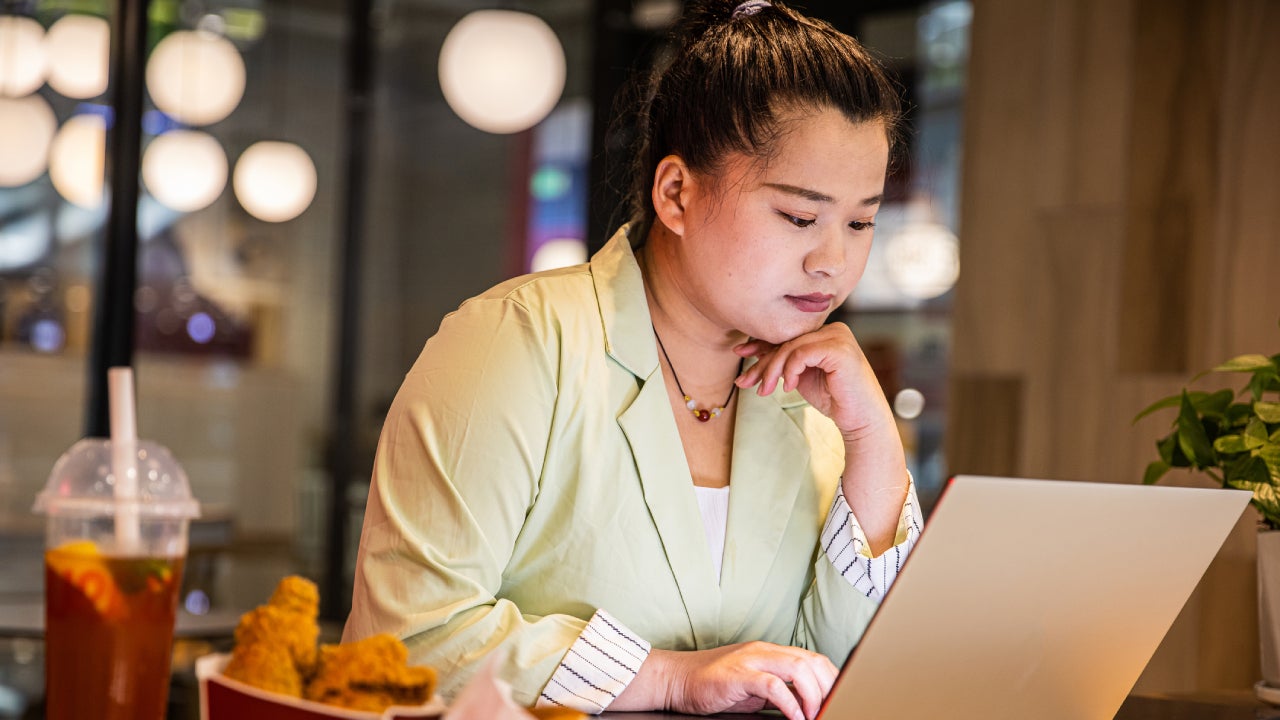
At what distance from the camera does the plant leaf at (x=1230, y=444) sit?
4.86 ft

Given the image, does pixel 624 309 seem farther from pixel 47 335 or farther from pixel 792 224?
pixel 47 335

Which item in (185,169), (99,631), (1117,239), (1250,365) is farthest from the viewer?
(185,169)

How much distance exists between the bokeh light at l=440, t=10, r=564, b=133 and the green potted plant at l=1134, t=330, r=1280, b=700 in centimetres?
332

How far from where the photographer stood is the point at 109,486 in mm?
859

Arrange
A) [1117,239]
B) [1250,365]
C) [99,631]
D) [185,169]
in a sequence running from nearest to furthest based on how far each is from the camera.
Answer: [99,631] < [1250,365] < [1117,239] < [185,169]

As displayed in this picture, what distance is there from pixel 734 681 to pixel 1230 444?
0.74m

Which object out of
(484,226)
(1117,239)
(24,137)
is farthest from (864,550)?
(484,226)

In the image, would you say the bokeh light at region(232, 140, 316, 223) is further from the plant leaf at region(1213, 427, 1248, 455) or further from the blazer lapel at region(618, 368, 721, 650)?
the plant leaf at region(1213, 427, 1248, 455)

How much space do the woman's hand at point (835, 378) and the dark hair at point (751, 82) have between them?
0.69 feet

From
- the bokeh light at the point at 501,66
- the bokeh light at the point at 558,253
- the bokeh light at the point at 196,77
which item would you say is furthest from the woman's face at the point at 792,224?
the bokeh light at the point at 196,77

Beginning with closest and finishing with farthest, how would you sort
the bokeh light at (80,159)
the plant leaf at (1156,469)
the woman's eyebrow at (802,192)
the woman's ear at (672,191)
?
the woman's eyebrow at (802,192) < the woman's ear at (672,191) < the plant leaf at (1156,469) < the bokeh light at (80,159)

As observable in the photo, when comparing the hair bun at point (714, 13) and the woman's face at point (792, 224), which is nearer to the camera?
the woman's face at point (792, 224)

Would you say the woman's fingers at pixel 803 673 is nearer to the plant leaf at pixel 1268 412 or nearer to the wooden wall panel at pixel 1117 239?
the plant leaf at pixel 1268 412

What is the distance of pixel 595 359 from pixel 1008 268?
1.93 meters
